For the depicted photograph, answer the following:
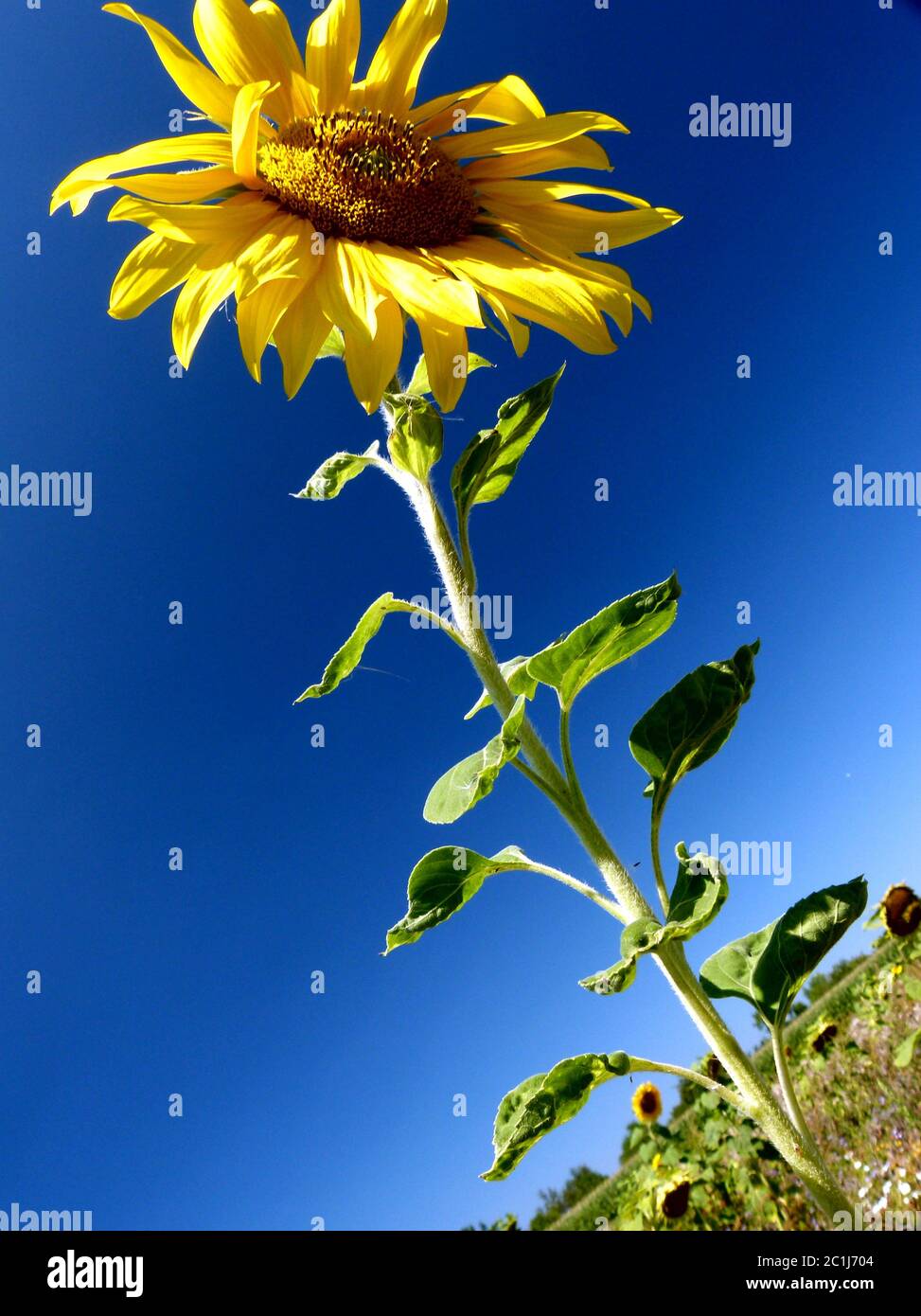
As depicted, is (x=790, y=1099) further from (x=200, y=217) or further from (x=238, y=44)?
(x=238, y=44)

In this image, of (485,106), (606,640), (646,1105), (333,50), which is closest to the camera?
(606,640)

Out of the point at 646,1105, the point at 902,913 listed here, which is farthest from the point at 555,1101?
the point at 646,1105

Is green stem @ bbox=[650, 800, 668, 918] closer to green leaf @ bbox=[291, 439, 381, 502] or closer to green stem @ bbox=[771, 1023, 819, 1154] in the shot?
green stem @ bbox=[771, 1023, 819, 1154]

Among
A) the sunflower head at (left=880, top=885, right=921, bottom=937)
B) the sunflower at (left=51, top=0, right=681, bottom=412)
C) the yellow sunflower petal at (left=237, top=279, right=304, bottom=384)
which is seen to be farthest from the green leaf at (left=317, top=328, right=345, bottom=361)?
the sunflower head at (left=880, top=885, right=921, bottom=937)

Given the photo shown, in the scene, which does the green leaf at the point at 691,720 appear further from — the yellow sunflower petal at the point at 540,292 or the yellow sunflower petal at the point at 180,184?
the yellow sunflower petal at the point at 180,184

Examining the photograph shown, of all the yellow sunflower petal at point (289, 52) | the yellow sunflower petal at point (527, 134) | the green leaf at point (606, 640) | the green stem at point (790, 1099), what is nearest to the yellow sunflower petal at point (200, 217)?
the yellow sunflower petal at point (289, 52)
